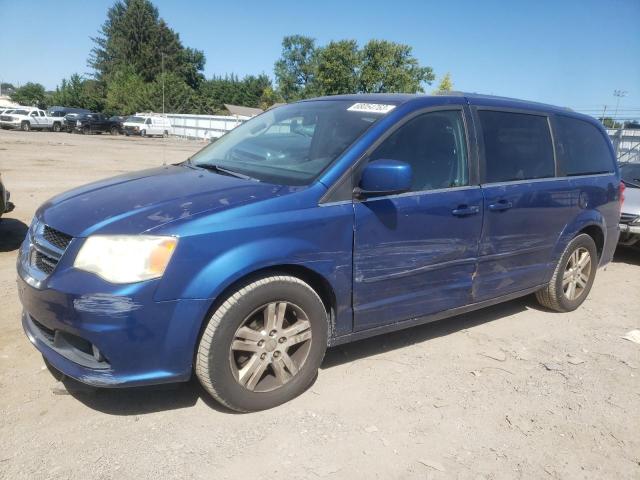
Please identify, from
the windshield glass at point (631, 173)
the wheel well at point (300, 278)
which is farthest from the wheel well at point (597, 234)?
the windshield glass at point (631, 173)

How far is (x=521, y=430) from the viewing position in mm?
3041

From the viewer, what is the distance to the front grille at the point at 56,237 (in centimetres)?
274

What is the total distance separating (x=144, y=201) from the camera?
2916 millimetres

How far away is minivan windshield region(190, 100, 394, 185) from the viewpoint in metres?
3.30

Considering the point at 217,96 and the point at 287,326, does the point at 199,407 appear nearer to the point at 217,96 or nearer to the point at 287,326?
the point at 287,326

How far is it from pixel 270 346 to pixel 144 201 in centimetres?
107

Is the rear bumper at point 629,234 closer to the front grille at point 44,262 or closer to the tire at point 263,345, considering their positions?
the tire at point 263,345

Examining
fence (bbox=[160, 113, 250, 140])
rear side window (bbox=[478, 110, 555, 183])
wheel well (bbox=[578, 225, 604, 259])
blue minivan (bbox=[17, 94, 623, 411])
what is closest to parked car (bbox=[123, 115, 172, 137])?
fence (bbox=[160, 113, 250, 140])

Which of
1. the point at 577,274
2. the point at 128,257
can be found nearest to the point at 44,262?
the point at 128,257

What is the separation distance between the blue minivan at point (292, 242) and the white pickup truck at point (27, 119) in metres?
37.7

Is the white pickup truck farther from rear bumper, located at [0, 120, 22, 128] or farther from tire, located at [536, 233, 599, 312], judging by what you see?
tire, located at [536, 233, 599, 312]

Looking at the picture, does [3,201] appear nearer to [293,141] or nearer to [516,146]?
[293,141]

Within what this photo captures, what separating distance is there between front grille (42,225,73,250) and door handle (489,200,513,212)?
281 centimetres

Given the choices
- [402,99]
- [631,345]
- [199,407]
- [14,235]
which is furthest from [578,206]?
[14,235]
